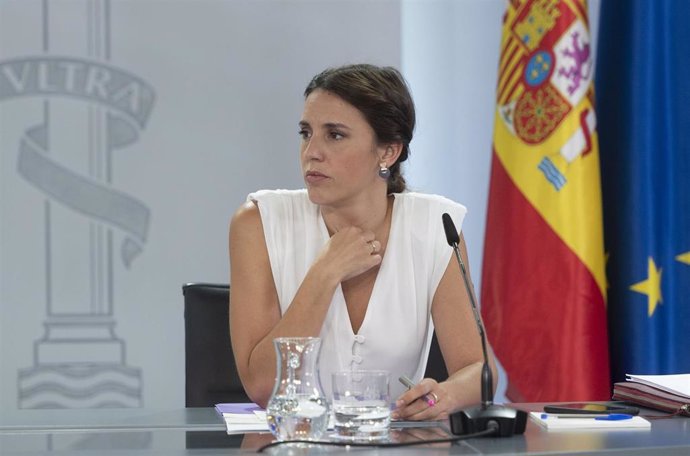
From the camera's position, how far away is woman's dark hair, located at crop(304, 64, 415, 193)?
2.16m

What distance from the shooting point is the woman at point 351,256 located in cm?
206

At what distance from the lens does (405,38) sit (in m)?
3.71

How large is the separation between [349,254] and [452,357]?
1.08 feet

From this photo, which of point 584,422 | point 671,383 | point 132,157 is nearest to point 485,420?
point 584,422

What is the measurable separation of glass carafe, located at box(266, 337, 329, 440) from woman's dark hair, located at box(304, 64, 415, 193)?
93cm

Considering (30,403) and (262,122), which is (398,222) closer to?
(262,122)

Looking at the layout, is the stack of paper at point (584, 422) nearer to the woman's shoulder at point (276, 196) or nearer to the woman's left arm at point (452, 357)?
the woman's left arm at point (452, 357)

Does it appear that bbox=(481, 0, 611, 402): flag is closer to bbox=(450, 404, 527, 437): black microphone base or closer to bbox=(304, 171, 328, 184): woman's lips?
bbox=(304, 171, 328, 184): woman's lips

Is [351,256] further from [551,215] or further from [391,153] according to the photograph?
[551,215]

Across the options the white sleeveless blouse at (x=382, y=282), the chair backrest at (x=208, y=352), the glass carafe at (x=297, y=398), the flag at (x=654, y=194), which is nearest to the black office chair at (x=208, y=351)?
the chair backrest at (x=208, y=352)

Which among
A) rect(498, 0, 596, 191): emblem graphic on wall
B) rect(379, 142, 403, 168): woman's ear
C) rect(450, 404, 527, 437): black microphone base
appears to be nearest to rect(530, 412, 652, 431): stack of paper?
rect(450, 404, 527, 437): black microphone base

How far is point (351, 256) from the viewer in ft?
6.89

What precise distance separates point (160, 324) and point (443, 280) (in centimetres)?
146

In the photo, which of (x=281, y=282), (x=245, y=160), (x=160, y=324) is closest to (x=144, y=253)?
(x=160, y=324)
